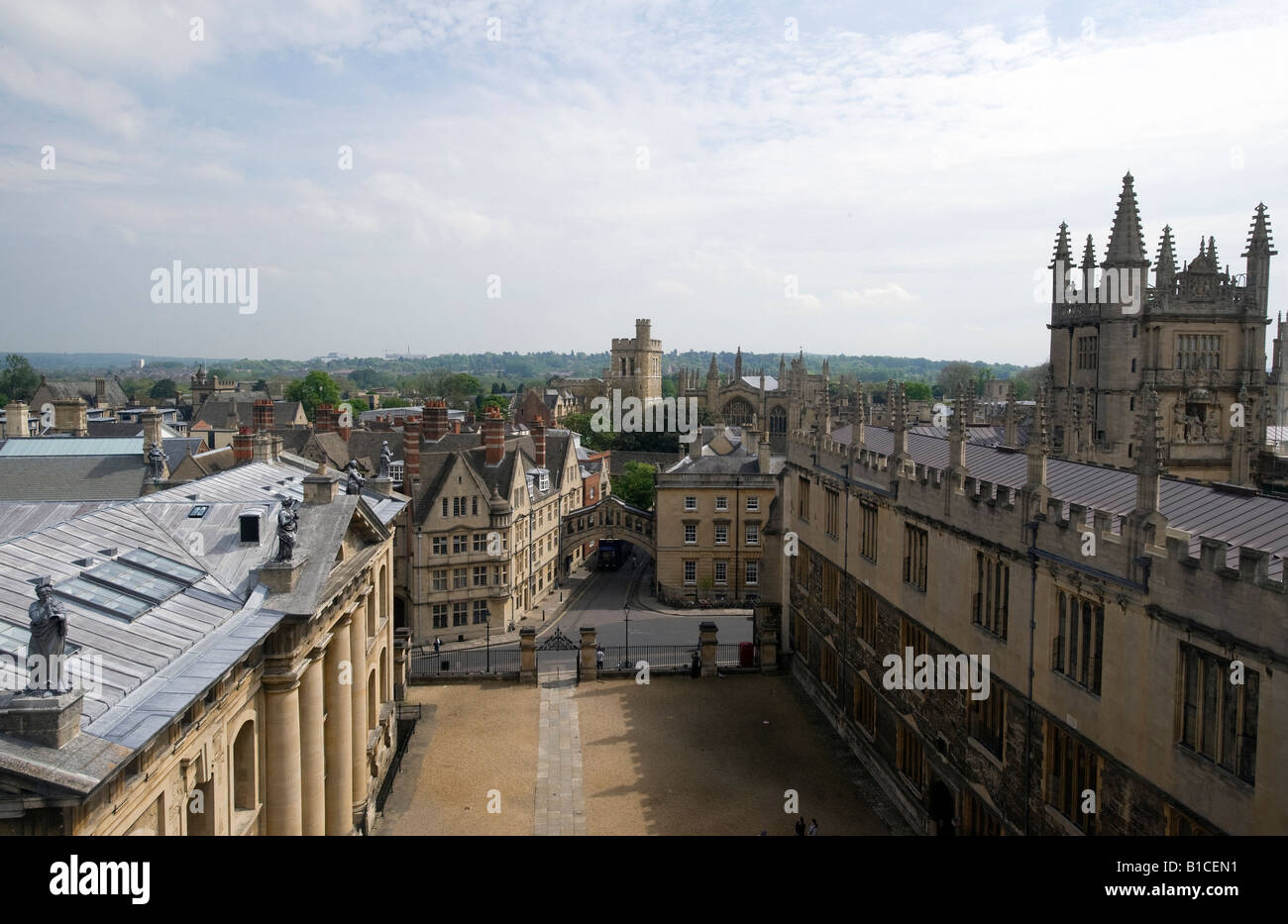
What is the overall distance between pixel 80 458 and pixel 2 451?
→ 400cm

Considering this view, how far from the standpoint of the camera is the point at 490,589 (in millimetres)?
52312

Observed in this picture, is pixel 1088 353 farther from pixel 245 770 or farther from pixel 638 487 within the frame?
pixel 245 770

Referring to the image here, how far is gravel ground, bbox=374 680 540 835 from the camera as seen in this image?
90.8ft

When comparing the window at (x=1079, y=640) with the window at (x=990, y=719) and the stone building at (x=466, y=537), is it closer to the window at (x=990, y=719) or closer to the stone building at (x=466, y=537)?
the window at (x=990, y=719)

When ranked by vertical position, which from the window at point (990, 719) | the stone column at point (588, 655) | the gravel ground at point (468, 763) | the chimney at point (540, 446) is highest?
the chimney at point (540, 446)

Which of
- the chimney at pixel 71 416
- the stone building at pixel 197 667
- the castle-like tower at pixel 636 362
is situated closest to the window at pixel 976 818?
the stone building at pixel 197 667

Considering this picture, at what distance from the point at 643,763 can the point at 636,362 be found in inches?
5134

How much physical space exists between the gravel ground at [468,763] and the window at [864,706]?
1079cm

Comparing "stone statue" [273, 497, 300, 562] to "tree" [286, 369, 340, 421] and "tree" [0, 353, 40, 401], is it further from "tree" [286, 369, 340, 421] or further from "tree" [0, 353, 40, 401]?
"tree" [0, 353, 40, 401]

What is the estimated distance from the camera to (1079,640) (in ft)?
63.0

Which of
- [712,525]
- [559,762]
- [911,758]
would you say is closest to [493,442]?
[712,525]

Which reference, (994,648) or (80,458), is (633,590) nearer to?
(80,458)

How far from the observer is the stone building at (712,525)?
5872 centimetres
